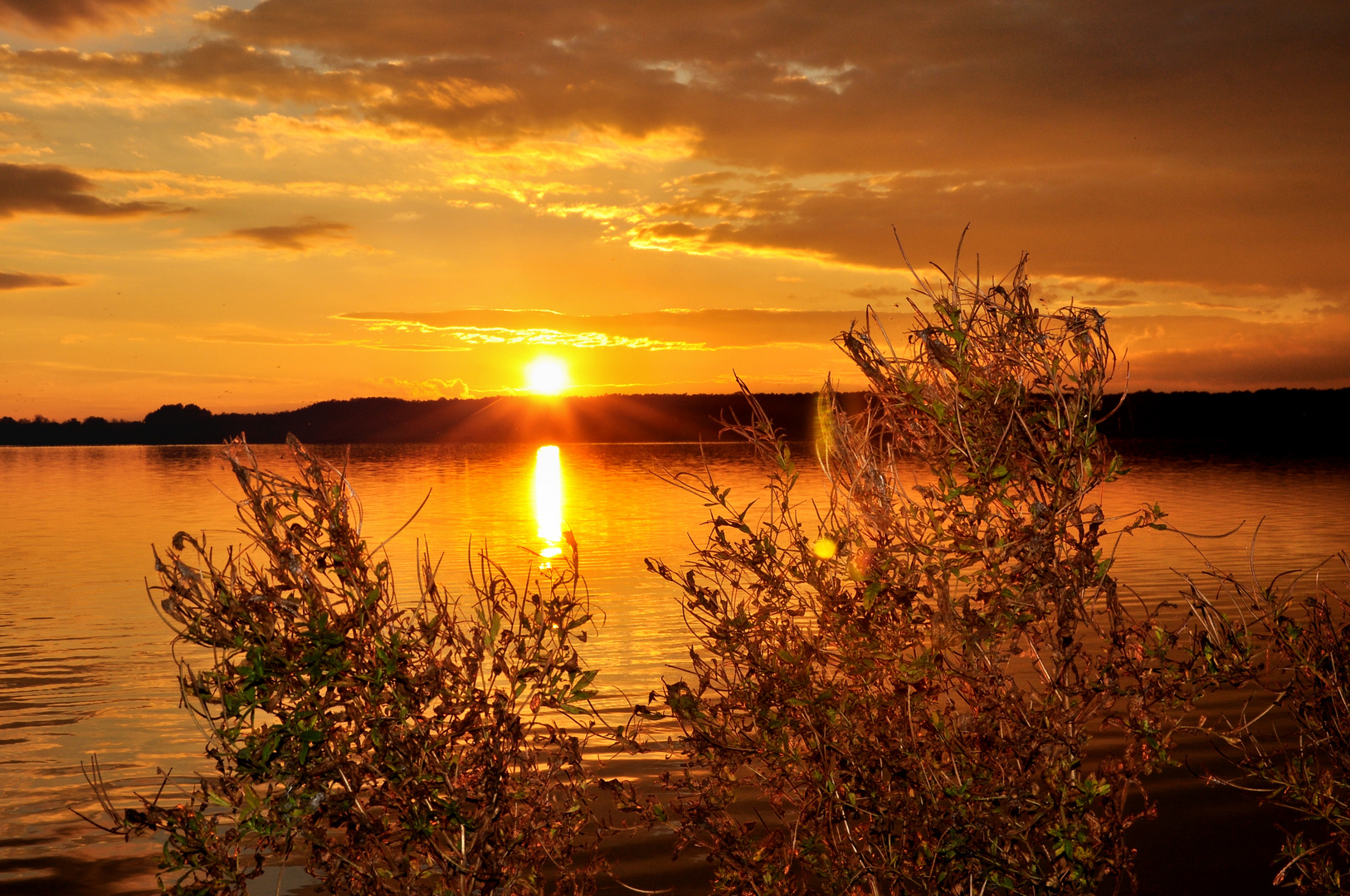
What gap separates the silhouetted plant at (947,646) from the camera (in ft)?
17.3

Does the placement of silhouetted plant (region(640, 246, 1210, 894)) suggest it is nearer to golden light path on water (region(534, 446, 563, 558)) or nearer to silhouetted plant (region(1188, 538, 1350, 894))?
silhouetted plant (region(1188, 538, 1350, 894))

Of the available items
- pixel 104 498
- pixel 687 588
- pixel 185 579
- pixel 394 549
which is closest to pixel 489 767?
pixel 687 588

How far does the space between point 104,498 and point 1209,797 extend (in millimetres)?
69705

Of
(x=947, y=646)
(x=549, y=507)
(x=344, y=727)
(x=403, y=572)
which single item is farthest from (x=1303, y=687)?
(x=549, y=507)

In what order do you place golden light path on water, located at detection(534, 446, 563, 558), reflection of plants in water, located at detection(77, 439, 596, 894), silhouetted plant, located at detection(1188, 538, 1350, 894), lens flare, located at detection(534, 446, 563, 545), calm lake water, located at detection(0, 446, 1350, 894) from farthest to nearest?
1. lens flare, located at detection(534, 446, 563, 545)
2. golden light path on water, located at detection(534, 446, 563, 558)
3. calm lake water, located at detection(0, 446, 1350, 894)
4. silhouetted plant, located at detection(1188, 538, 1350, 894)
5. reflection of plants in water, located at detection(77, 439, 596, 894)

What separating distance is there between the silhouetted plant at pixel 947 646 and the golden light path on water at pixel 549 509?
8408mm

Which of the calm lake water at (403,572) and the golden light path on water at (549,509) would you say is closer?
the calm lake water at (403,572)

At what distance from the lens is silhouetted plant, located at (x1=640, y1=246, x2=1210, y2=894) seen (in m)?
5.27

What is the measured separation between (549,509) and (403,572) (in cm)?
2623

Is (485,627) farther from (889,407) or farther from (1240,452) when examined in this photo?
(1240,452)

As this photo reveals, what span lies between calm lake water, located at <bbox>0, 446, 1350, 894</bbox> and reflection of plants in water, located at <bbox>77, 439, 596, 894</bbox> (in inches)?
64.8

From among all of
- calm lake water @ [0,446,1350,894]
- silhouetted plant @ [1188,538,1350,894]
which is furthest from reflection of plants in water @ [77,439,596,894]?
silhouetted plant @ [1188,538,1350,894]

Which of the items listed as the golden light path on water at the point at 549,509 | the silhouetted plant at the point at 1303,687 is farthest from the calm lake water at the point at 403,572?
the silhouetted plant at the point at 1303,687

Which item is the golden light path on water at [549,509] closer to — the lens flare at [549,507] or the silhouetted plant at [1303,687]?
the lens flare at [549,507]
